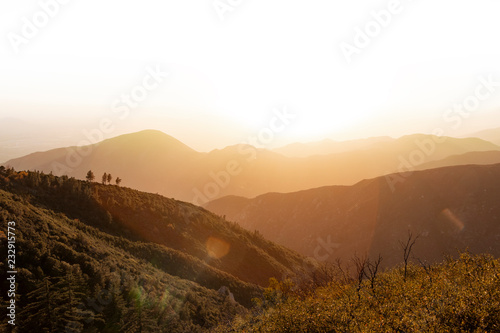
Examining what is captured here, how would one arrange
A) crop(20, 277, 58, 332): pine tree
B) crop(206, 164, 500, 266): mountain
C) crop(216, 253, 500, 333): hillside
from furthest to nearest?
crop(206, 164, 500, 266): mountain → crop(20, 277, 58, 332): pine tree → crop(216, 253, 500, 333): hillside

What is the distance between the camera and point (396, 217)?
347 ft

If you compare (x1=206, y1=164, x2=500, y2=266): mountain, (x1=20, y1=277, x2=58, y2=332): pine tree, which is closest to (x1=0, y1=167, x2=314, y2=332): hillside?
(x1=20, y1=277, x2=58, y2=332): pine tree

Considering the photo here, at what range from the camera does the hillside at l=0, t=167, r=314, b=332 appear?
31922 millimetres

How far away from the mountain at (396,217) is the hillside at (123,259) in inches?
985

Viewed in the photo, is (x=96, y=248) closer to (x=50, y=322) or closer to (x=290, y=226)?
(x=50, y=322)

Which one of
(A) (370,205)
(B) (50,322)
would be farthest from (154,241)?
(A) (370,205)

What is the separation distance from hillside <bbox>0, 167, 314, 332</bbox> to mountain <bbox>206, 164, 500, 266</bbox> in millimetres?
25013

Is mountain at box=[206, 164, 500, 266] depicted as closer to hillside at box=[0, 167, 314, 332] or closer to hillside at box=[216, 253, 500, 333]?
hillside at box=[0, 167, 314, 332]

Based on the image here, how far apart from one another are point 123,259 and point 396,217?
9436 centimetres

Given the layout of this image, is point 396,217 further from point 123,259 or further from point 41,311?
point 41,311

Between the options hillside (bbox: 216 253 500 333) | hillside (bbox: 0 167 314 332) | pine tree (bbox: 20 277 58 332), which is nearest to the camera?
hillside (bbox: 216 253 500 333)

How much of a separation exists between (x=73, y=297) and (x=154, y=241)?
3690 cm

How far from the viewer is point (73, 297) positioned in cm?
3098

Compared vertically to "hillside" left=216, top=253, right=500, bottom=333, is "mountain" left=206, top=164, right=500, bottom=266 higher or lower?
lower
